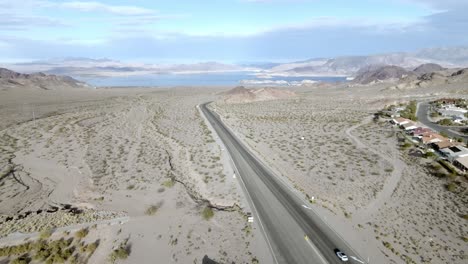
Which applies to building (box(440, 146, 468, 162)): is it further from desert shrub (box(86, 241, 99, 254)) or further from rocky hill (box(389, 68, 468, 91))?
rocky hill (box(389, 68, 468, 91))

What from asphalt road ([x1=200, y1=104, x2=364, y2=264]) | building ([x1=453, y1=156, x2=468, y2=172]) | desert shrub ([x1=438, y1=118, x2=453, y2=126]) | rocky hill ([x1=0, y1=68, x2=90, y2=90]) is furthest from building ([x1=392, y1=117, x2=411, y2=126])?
rocky hill ([x1=0, y1=68, x2=90, y2=90])

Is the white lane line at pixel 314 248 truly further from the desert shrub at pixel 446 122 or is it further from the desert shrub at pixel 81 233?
the desert shrub at pixel 446 122

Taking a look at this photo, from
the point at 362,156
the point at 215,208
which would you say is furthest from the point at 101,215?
the point at 362,156

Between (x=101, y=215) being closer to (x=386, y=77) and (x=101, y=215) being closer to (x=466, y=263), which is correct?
(x=466, y=263)

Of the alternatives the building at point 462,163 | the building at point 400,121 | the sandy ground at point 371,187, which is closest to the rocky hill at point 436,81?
the building at point 400,121

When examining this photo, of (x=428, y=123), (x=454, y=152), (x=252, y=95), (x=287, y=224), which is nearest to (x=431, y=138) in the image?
(x=454, y=152)

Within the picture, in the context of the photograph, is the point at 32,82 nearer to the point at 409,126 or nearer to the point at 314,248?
the point at 409,126
